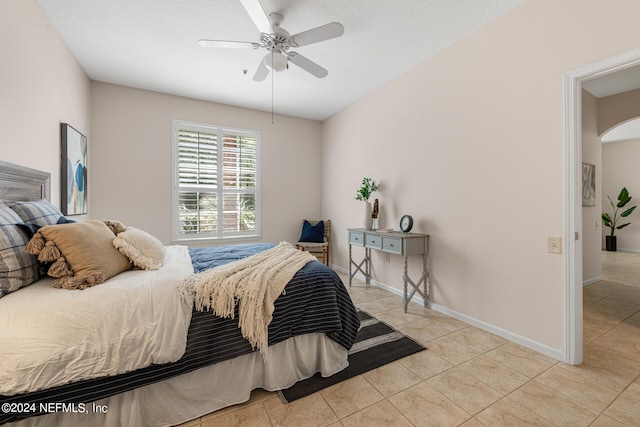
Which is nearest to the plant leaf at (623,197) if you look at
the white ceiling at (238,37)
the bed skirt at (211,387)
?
the white ceiling at (238,37)

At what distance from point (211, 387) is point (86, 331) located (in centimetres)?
72

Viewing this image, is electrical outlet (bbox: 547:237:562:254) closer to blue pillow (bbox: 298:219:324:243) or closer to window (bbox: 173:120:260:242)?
blue pillow (bbox: 298:219:324:243)

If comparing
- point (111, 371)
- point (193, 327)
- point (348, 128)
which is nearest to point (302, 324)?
point (193, 327)

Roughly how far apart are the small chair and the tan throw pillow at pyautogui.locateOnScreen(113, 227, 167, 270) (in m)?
2.59

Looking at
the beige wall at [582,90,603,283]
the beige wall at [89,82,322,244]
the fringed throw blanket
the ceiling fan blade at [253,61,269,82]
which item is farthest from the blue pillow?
the beige wall at [582,90,603,283]

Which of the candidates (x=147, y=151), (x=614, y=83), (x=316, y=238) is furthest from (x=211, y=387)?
(x=614, y=83)

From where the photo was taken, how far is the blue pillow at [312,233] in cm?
454

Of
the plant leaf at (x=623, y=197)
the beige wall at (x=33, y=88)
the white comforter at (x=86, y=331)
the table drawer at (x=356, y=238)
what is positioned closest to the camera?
the white comforter at (x=86, y=331)

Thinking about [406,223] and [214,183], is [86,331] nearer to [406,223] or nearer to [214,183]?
[406,223]

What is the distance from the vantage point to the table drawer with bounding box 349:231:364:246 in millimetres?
3600

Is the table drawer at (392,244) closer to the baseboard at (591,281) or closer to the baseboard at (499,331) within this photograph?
the baseboard at (499,331)

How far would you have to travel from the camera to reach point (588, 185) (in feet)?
12.5

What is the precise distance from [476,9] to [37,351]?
11.5 ft

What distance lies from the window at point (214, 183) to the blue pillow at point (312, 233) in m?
0.78
